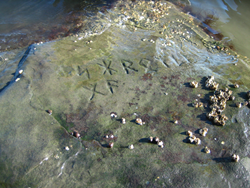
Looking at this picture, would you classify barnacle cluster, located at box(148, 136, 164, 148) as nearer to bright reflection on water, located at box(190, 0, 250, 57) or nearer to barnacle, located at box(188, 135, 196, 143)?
barnacle, located at box(188, 135, 196, 143)

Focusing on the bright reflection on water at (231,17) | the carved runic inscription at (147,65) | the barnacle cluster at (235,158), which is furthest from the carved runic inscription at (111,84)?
the bright reflection on water at (231,17)

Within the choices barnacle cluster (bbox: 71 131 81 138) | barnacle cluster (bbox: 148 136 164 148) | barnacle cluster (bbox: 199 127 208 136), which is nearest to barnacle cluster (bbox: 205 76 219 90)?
barnacle cluster (bbox: 199 127 208 136)

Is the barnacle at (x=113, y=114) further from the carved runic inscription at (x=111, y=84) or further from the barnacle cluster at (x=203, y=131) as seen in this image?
the barnacle cluster at (x=203, y=131)

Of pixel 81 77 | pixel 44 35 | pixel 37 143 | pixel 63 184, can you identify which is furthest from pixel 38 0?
pixel 63 184

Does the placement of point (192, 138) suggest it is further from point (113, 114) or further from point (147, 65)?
point (147, 65)

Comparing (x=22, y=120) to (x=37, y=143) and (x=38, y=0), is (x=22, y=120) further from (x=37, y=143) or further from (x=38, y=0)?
(x=38, y=0)

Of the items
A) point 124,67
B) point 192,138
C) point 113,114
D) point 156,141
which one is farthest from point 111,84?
point 192,138

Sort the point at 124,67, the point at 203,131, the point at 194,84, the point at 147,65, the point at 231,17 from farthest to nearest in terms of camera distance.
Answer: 1. the point at 231,17
2. the point at 147,65
3. the point at 124,67
4. the point at 194,84
5. the point at 203,131
